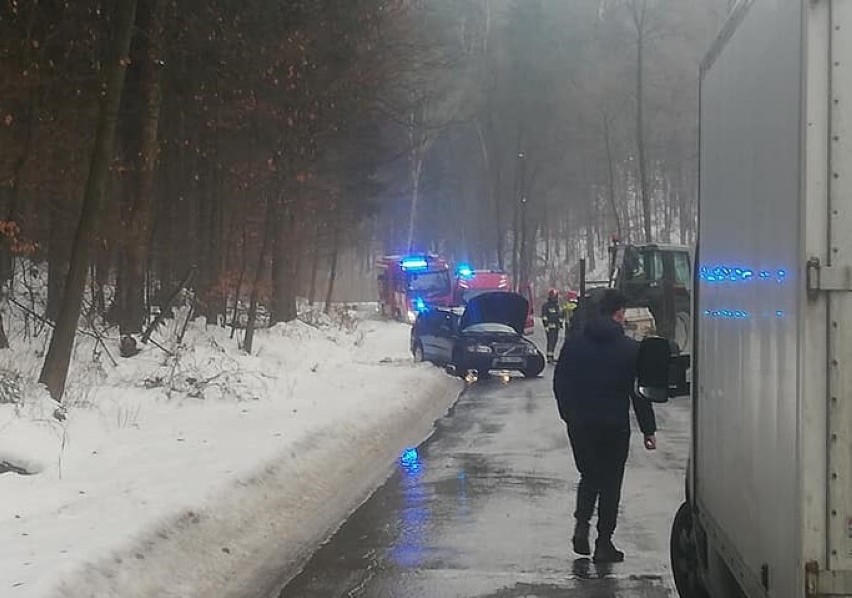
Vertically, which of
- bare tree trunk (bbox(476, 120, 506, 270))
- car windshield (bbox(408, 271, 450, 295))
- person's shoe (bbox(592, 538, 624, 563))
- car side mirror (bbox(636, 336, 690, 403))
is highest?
bare tree trunk (bbox(476, 120, 506, 270))

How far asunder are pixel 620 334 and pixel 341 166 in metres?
25.0

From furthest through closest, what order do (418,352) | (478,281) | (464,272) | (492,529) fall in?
(464,272)
(478,281)
(418,352)
(492,529)

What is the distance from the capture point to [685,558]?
23.5 ft

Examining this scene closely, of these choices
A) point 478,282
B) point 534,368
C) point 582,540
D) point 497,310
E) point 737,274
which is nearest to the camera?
point 737,274

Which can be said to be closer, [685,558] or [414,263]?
[685,558]

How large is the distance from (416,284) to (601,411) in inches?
1636

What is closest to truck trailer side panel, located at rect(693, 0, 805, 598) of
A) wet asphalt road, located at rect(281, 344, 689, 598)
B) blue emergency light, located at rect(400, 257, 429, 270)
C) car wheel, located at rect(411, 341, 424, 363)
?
wet asphalt road, located at rect(281, 344, 689, 598)

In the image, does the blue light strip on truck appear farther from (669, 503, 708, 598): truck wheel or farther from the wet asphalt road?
the wet asphalt road

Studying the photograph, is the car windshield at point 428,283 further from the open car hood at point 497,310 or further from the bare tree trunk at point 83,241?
the bare tree trunk at point 83,241

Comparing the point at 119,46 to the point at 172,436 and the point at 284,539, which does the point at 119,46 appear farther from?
the point at 284,539

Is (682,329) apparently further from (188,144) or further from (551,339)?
(188,144)

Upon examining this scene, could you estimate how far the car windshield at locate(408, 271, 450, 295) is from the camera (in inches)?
1966

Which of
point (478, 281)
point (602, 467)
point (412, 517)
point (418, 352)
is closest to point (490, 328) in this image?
point (418, 352)

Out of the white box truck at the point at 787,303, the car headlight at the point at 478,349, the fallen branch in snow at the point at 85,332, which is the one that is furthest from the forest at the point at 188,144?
the white box truck at the point at 787,303
